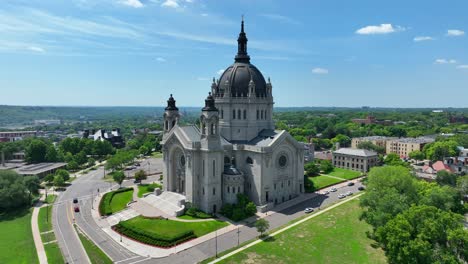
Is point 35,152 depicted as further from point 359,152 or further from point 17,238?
point 359,152

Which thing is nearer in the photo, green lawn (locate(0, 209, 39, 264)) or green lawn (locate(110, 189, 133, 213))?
green lawn (locate(0, 209, 39, 264))

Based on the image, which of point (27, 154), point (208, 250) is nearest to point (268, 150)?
point (208, 250)

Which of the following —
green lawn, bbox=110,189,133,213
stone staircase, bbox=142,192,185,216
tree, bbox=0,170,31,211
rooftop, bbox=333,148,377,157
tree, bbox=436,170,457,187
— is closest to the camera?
stone staircase, bbox=142,192,185,216

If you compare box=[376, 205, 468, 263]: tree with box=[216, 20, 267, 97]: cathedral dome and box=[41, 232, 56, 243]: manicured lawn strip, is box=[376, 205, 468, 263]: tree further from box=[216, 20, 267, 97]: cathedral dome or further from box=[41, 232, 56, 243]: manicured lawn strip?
box=[41, 232, 56, 243]: manicured lawn strip

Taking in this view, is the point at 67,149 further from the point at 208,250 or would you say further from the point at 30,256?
the point at 208,250

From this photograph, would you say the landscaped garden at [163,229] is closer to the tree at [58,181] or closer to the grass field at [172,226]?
the grass field at [172,226]

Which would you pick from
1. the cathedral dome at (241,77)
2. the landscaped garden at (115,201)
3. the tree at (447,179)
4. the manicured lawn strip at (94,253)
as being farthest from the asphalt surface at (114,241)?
the cathedral dome at (241,77)

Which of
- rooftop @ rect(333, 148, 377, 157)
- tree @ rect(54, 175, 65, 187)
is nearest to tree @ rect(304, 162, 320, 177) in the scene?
rooftop @ rect(333, 148, 377, 157)
